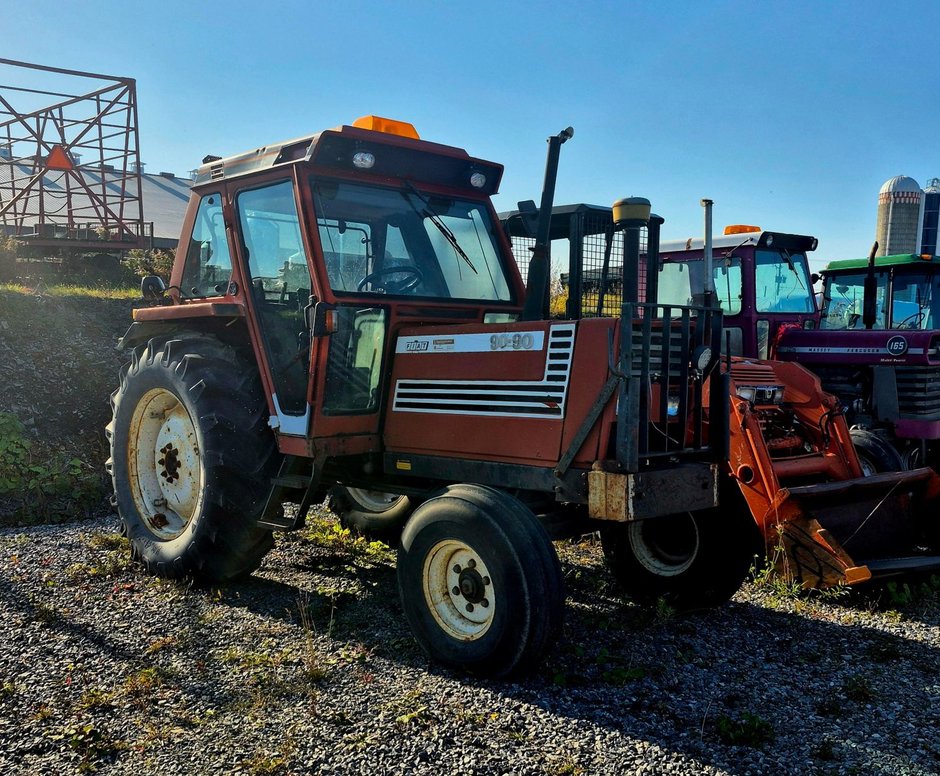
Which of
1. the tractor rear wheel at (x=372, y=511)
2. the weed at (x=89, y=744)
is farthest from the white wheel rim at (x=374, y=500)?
the weed at (x=89, y=744)

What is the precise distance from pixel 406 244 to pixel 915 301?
704 cm

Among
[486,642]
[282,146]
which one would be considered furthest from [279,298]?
[486,642]

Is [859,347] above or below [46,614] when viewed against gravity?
above

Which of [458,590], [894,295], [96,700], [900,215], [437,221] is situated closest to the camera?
[96,700]

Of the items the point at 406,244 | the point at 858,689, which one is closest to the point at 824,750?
the point at 858,689

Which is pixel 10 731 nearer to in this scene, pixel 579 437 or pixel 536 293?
pixel 579 437

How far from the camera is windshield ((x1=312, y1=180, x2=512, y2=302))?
4582 mm

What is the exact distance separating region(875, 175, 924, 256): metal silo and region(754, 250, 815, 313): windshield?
Result: 47.0 feet

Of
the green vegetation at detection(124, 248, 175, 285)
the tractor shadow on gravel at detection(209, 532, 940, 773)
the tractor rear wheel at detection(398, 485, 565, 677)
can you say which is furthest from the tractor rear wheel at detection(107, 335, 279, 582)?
the green vegetation at detection(124, 248, 175, 285)

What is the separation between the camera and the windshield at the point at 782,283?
860 cm

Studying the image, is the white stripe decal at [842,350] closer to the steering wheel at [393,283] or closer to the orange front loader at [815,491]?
the orange front loader at [815,491]

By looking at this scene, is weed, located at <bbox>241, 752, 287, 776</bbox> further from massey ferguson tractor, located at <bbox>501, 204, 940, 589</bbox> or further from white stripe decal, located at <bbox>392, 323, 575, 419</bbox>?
massey ferguson tractor, located at <bbox>501, 204, 940, 589</bbox>

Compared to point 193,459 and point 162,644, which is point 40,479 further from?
point 162,644

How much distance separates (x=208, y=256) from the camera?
5.32 m
